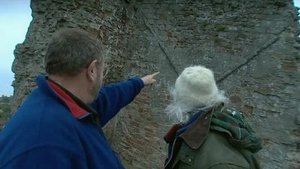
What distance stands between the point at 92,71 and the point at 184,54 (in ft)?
14.8

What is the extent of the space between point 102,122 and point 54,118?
0.93m

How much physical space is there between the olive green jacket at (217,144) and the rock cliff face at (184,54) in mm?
3175

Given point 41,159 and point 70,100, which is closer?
point 41,159

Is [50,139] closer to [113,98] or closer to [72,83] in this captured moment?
[72,83]

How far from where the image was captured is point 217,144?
7.76 feet

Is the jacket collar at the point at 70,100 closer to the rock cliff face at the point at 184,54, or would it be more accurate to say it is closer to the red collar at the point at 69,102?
the red collar at the point at 69,102

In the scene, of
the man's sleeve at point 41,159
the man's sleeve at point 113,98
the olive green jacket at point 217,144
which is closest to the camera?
the man's sleeve at point 41,159

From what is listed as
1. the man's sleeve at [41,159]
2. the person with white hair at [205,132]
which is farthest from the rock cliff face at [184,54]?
the man's sleeve at [41,159]

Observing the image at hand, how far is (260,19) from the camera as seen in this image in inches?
231

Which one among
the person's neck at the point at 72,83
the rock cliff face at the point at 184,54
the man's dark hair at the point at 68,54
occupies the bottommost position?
the rock cliff face at the point at 184,54

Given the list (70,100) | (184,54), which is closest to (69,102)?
(70,100)

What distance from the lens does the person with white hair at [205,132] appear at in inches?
91.8

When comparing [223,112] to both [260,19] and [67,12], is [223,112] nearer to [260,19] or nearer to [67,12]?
[260,19]

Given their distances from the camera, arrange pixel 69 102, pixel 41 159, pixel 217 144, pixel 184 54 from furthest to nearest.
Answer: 1. pixel 184 54
2. pixel 217 144
3. pixel 69 102
4. pixel 41 159
